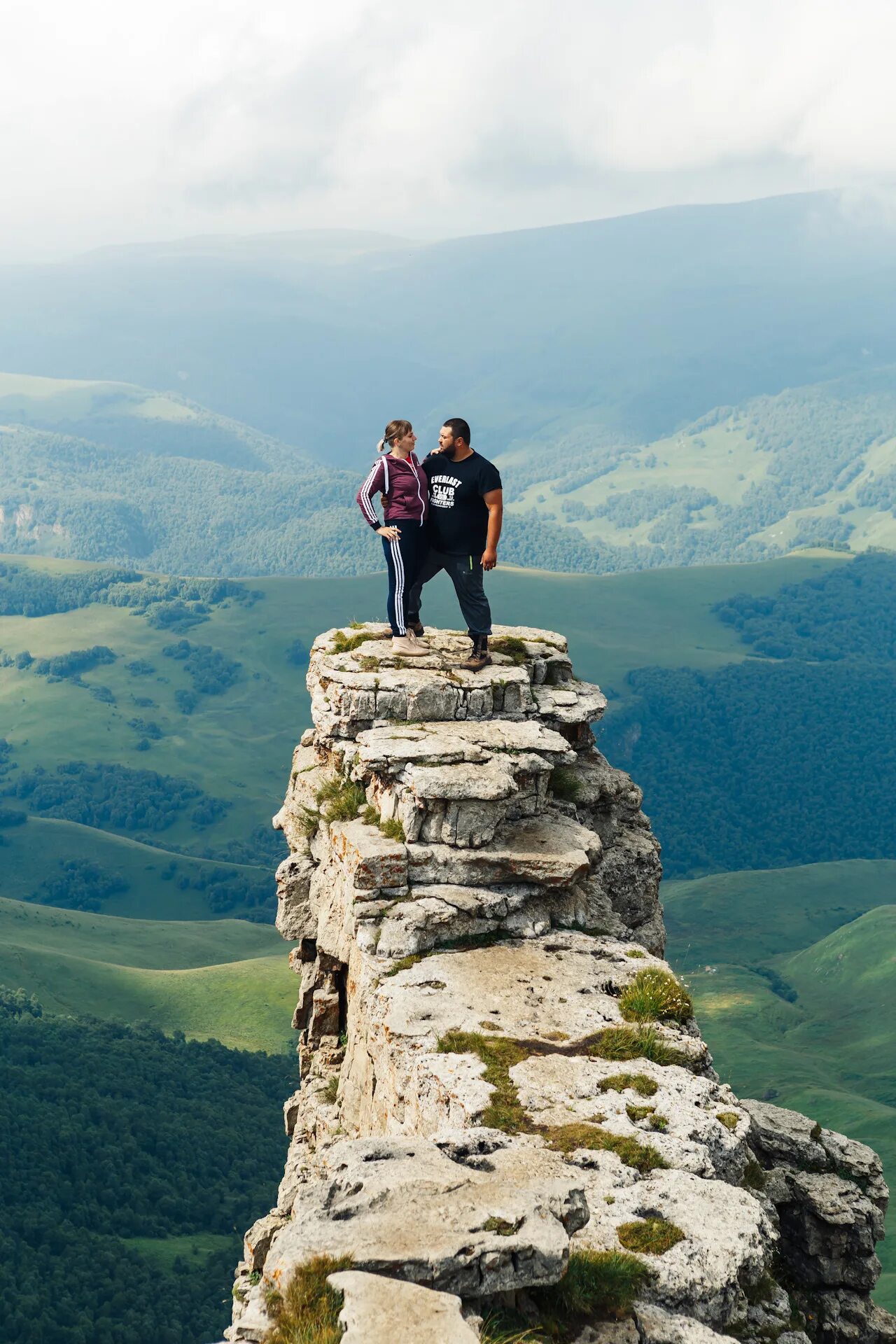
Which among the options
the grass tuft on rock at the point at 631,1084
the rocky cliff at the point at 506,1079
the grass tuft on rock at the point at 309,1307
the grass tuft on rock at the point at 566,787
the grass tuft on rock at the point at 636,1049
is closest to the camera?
the grass tuft on rock at the point at 309,1307

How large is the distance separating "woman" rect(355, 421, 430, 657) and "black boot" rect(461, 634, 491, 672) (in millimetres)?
1102

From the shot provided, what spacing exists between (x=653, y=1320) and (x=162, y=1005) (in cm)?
14363

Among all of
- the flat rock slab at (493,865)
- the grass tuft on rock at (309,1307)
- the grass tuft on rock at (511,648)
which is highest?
the grass tuft on rock at (511,648)

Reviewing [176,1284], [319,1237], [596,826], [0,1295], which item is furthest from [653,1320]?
[176,1284]

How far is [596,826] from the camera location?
89.5ft

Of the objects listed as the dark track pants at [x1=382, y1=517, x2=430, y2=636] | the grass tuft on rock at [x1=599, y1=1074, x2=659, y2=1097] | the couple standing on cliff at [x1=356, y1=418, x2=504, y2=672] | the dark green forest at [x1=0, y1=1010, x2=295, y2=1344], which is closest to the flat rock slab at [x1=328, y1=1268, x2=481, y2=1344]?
the grass tuft on rock at [x1=599, y1=1074, x2=659, y2=1097]

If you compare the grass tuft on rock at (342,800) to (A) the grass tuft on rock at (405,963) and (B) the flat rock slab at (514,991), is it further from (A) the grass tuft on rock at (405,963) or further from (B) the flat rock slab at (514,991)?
(B) the flat rock slab at (514,991)

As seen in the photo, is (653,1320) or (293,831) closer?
(653,1320)

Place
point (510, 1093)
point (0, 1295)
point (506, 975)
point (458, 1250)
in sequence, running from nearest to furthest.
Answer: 1. point (458, 1250)
2. point (510, 1093)
3. point (506, 975)
4. point (0, 1295)

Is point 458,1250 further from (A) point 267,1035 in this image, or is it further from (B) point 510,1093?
(A) point 267,1035

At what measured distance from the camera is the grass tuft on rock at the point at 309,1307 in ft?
35.9

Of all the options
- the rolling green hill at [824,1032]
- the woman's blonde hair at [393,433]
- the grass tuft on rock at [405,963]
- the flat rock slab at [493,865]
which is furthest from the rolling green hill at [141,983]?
the grass tuft on rock at [405,963]

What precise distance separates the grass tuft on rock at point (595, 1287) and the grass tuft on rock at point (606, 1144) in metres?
2.02

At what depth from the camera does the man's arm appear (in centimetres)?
2559
